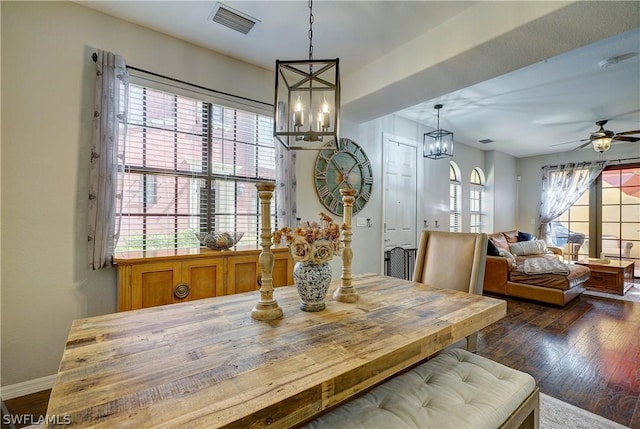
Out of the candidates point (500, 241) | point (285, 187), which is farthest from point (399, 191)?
point (500, 241)

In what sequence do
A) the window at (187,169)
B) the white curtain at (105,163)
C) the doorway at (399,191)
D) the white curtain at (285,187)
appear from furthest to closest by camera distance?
the doorway at (399,191) < the white curtain at (285,187) < the window at (187,169) < the white curtain at (105,163)

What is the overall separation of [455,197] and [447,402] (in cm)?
546

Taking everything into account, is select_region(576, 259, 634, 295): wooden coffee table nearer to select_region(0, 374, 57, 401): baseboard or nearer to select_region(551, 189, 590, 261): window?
select_region(551, 189, 590, 261): window

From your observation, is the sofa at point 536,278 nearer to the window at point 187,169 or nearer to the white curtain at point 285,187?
the white curtain at point 285,187

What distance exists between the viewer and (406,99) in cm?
310

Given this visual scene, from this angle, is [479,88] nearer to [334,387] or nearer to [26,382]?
[334,387]

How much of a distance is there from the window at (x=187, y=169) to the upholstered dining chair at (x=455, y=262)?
1665mm

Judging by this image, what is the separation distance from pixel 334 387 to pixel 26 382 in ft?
8.02

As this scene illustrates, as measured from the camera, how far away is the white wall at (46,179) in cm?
192

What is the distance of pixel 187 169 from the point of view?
8.75 ft

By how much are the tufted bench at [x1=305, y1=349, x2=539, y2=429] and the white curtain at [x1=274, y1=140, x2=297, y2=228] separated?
6.70 ft

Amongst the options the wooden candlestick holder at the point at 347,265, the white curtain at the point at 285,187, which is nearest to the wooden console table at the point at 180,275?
the white curtain at the point at 285,187

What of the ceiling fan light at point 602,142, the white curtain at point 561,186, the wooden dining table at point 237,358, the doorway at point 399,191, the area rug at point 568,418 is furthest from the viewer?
the white curtain at point 561,186

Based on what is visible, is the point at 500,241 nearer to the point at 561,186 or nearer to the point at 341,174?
the point at 561,186
